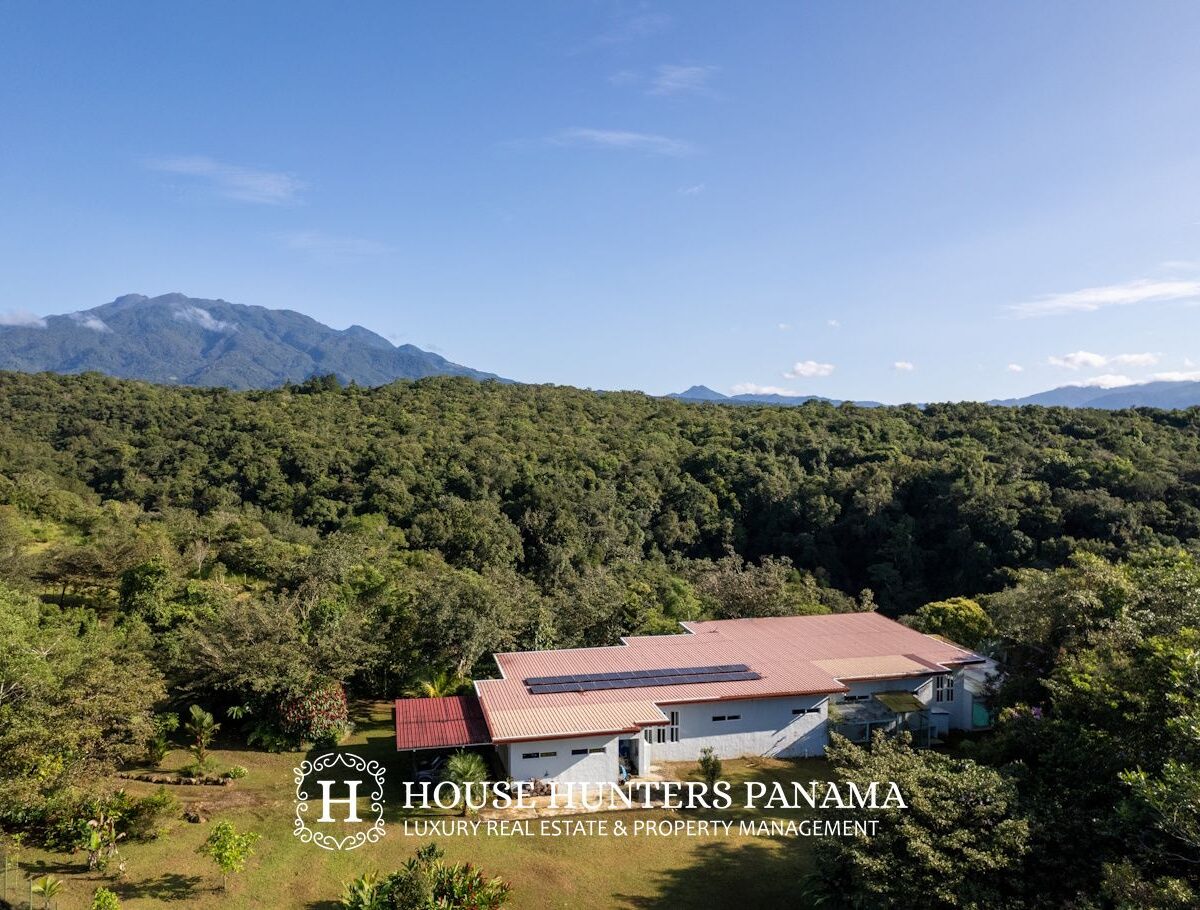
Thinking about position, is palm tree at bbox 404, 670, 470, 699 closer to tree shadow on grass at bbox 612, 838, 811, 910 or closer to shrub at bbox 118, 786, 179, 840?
shrub at bbox 118, 786, 179, 840

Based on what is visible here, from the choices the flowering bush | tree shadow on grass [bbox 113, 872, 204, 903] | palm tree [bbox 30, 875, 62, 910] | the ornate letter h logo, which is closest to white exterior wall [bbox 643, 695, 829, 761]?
the ornate letter h logo

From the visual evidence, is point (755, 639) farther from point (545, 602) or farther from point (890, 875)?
point (890, 875)

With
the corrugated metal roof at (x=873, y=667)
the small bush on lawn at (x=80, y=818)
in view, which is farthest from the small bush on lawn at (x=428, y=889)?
the corrugated metal roof at (x=873, y=667)

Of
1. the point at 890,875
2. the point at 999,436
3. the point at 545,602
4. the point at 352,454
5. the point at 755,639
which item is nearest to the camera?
the point at 890,875

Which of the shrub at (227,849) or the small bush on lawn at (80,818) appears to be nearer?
the shrub at (227,849)

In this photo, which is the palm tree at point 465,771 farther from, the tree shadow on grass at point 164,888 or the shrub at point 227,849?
the tree shadow on grass at point 164,888

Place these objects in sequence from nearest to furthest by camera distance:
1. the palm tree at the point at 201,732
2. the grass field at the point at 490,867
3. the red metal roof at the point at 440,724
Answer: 1. the grass field at the point at 490,867
2. the red metal roof at the point at 440,724
3. the palm tree at the point at 201,732

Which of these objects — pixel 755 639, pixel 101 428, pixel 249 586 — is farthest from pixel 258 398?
pixel 755 639
